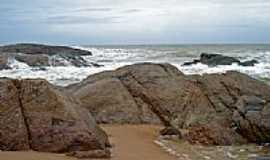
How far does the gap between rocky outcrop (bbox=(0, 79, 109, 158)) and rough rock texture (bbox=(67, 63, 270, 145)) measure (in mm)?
2877

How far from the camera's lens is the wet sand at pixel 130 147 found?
7040 mm

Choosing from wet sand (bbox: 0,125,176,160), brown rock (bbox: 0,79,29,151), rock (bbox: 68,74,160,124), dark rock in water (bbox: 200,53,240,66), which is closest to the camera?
wet sand (bbox: 0,125,176,160)

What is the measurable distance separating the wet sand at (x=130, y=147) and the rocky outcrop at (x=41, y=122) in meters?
0.30

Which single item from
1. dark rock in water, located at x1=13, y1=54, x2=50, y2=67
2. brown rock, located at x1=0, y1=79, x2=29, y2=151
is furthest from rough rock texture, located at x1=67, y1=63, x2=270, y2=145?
dark rock in water, located at x1=13, y1=54, x2=50, y2=67

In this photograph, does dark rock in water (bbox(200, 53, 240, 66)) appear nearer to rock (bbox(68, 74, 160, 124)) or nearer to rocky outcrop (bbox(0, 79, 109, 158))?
rock (bbox(68, 74, 160, 124))

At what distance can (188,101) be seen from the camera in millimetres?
12164

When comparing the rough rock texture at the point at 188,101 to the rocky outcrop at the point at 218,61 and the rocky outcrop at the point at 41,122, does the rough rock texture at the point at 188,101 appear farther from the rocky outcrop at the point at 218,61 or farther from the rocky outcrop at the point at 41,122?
the rocky outcrop at the point at 218,61

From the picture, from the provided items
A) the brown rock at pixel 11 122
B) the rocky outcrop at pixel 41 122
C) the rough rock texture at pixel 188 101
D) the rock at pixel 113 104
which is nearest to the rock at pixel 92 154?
the rocky outcrop at pixel 41 122

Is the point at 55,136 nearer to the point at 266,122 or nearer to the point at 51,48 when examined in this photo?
the point at 266,122

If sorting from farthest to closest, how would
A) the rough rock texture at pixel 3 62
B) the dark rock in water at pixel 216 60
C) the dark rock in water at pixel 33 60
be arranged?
1. the dark rock in water at pixel 216 60
2. the dark rock in water at pixel 33 60
3. the rough rock texture at pixel 3 62

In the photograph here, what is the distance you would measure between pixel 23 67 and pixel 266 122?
2488cm

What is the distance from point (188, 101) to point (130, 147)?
3860 millimetres

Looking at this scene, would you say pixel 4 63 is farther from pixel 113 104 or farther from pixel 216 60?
pixel 113 104

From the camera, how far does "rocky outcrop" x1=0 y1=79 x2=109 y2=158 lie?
7.54 metres
